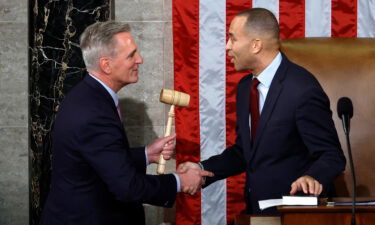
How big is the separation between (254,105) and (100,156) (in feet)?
3.04

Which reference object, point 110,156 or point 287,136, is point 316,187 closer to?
point 287,136

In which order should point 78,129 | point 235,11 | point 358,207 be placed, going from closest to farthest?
point 358,207 < point 78,129 < point 235,11

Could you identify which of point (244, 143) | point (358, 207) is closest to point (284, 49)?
point (244, 143)

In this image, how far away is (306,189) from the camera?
2887 mm

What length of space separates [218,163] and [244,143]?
14.5 inches

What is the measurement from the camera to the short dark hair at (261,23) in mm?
3630

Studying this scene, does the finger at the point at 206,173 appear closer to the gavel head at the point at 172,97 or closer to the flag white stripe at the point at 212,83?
the gavel head at the point at 172,97

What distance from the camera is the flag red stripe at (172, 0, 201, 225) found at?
4.54 m

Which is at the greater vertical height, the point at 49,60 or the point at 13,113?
the point at 49,60

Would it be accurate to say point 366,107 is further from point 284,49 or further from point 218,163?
point 218,163

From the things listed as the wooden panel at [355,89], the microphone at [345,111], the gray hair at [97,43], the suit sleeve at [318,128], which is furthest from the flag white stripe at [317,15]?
the microphone at [345,111]

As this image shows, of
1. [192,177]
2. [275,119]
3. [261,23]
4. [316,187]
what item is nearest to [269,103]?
[275,119]

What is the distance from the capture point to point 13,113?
4734 mm

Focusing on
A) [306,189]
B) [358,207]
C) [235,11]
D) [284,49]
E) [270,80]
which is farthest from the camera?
[235,11]
